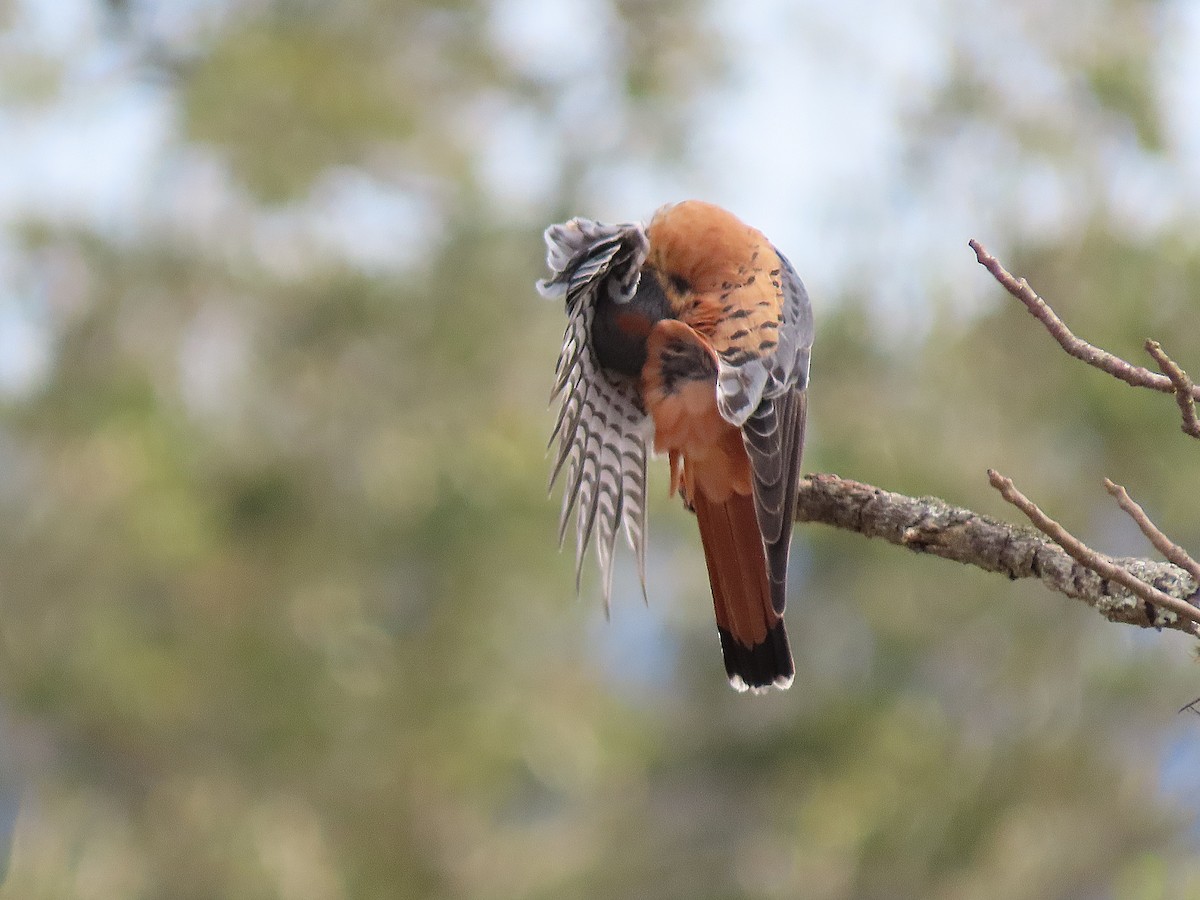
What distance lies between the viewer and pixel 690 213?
2436 mm

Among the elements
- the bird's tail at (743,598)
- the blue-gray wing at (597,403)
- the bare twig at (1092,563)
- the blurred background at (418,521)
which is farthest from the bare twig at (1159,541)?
the blurred background at (418,521)

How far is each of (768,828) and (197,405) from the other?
347cm

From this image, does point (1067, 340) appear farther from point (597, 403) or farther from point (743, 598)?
point (597, 403)

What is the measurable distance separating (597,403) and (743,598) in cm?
45

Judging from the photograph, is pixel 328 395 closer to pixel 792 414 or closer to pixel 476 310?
pixel 476 310

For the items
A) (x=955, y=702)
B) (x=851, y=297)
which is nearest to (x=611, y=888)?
(x=955, y=702)

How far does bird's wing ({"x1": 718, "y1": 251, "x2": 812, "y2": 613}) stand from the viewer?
6.44 feet

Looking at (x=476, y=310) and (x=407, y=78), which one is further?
(x=407, y=78)

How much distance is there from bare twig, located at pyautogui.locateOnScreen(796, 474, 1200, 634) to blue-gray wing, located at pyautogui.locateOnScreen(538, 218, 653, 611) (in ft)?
1.50

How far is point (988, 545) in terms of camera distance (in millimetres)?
1617

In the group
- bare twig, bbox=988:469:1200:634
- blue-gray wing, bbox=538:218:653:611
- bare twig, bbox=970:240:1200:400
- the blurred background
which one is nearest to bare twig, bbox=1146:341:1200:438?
bare twig, bbox=970:240:1200:400

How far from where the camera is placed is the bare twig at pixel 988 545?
1.48 m

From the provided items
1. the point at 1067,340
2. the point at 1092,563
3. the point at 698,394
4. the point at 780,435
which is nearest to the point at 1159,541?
the point at 1092,563

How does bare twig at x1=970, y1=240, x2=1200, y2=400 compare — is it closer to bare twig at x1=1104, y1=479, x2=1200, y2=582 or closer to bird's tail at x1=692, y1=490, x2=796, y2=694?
bare twig at x1=1104, y1=479, x2=1200, y2=582
